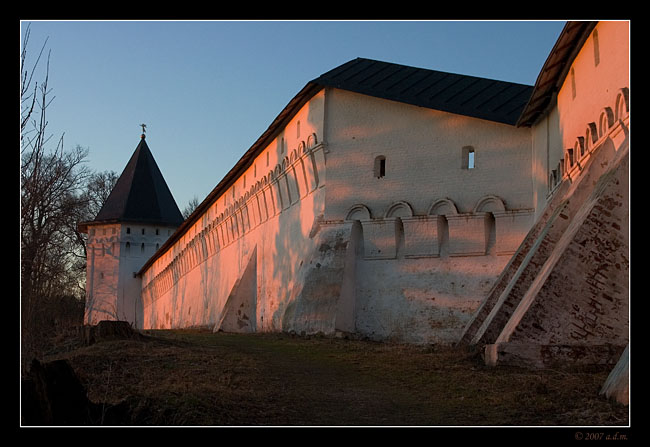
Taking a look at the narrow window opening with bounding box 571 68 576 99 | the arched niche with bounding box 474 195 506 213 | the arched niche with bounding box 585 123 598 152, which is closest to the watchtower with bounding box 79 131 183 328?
the arched niche with bounding box 474 195 506 213

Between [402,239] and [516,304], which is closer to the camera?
[516,304]

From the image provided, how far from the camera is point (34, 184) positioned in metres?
8.53

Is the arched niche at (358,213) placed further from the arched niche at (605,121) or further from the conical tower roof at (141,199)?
the conical tower roof at (141,199)

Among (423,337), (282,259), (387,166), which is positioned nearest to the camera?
(423,337)

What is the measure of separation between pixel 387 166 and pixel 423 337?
4161mm

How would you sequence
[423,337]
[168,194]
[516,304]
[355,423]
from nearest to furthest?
1. [355,423]
2. [516,304]
3. [423,337]
4. [168,194]

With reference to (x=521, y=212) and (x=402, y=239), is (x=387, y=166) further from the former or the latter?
(x=521, y=212)

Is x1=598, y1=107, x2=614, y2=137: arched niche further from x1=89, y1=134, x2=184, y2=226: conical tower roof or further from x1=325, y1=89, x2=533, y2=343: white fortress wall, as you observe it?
x1=89, y1=134, x2=184, y2=226: conical tower roof

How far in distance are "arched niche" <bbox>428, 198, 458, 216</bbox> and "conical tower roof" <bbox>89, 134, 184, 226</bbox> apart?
3372 cm

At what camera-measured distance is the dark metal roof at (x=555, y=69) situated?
45.4 ft

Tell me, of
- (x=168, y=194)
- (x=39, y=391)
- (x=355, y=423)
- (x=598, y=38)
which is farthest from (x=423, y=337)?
(x=168, y=194)

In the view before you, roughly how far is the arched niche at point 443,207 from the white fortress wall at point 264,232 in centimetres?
292

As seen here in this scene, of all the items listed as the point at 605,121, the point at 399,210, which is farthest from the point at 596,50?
the point at 399,210

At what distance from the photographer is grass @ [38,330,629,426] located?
8.11 metres
